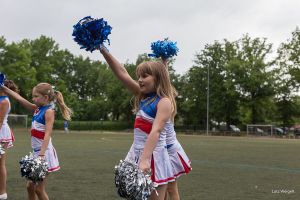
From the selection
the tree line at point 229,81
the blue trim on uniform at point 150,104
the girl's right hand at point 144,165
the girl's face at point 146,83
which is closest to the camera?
the girl's right hand at point 144,165

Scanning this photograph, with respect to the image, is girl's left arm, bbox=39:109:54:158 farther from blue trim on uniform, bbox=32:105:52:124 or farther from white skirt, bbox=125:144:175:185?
white skirt, bbox=125:144:175:185

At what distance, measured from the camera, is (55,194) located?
24.0 ft

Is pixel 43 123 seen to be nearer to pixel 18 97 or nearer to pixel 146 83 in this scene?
pixel 18 97

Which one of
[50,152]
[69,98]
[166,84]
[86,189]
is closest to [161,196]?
[166,84]

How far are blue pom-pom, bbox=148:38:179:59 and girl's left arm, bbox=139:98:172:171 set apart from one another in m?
1.38

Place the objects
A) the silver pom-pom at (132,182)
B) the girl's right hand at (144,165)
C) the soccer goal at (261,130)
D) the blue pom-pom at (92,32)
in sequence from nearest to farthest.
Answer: the silver pom-pom at (132,182), the girl's right hand at (144,165), the blue pom-pom at (92,32), the soccer goal at (261,130)

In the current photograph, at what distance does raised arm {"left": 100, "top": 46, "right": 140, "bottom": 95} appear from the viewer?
12.0ft

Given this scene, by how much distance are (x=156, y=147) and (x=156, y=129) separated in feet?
1.20

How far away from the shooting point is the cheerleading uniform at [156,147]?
3840 millimetres

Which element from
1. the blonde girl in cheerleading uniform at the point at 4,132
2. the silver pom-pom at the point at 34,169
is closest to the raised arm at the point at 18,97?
the blonde girl in cheerleading uniform at the point at 4,132

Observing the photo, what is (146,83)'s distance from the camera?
3.74 meters

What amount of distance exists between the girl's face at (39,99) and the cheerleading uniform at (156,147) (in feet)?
6.17

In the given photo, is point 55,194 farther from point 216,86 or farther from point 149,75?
point 216,86

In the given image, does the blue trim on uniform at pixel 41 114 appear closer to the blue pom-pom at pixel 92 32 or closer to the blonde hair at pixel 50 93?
the blonde hair at pixel 50 93
